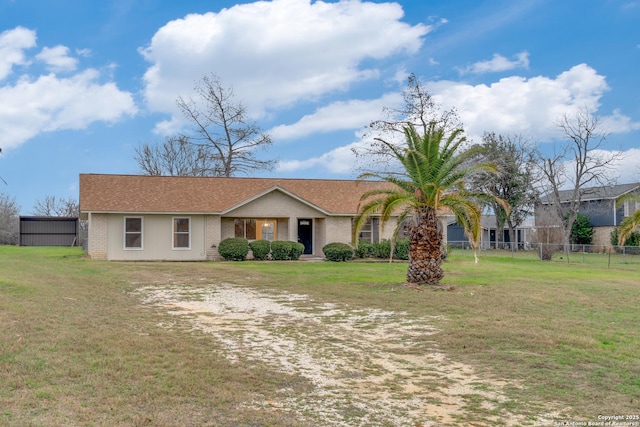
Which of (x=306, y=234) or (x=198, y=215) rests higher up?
(x=198, y=215)

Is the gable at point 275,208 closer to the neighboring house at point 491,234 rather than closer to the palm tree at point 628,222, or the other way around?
the palm tree at point 628,222

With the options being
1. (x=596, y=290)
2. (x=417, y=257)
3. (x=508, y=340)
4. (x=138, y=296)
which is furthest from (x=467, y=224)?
(x=138, y=296)

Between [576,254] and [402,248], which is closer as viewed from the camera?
[402,248]

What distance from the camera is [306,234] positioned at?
30.9 metres

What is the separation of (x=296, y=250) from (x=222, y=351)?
20002 mm

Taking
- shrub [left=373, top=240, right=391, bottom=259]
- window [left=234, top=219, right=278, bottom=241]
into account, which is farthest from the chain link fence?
window [left=234, top=219, right=278, bottom=241]

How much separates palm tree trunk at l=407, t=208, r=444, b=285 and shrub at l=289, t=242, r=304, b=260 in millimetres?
11694

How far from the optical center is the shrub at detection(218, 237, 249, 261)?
2738cm

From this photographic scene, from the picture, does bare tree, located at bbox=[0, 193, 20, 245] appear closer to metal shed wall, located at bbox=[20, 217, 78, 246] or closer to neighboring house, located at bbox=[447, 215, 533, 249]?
metal shed wall, located at bbox=[20, 217, 78, 246]

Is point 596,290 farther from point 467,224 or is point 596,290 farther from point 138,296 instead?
point 138,296

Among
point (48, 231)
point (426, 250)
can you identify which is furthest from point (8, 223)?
point (426, 250)

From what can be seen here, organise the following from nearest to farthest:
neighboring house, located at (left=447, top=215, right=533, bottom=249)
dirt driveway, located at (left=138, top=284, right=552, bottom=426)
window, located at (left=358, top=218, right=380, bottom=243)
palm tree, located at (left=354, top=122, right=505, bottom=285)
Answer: dirt driveway, located at (left=138, top=284, right=552, bottom=426)
palm tree, located at (left=354, top=122, right=505, bottom=285)
window, located at (left=358, top=218, right=380, bottom=243)
neighboring house, located at (left=447, top=215, right=533, bottom=249)

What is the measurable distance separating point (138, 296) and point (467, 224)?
9302 mm

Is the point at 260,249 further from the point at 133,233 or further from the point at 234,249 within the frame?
the point at 133,233
